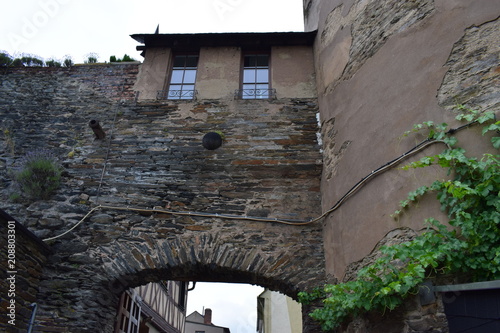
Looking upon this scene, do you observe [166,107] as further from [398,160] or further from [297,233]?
[398,160]

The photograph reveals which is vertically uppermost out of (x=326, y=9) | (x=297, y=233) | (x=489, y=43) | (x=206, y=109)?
(x=326, y=9)

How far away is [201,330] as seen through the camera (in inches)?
924

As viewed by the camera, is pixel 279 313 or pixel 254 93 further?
pixel 279 313

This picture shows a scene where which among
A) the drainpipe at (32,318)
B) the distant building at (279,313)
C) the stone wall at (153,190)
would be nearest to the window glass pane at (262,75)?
the stone wall at (153,190)

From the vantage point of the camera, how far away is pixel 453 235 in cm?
283

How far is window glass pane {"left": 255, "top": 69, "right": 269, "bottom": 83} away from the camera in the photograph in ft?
20.1

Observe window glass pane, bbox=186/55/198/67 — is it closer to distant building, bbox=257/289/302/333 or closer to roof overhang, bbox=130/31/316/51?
roof overhang, bbox=130/31/316/51

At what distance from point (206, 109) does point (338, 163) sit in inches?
82.5

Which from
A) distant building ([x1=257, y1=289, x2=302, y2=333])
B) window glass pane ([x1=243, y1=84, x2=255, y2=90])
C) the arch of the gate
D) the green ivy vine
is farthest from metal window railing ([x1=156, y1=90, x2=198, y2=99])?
distant building ([x1=257, y1=289, x2=302, y2=333])

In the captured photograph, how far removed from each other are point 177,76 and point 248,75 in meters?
1.09

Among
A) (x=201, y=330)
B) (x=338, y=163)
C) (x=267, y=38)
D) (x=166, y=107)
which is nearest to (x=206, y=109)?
(x=166, y=107)

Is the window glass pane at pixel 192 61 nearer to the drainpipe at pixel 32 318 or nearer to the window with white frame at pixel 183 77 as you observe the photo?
the window with white frame at pixel 183 77

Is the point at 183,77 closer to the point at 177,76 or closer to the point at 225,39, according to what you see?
the point at 177,76

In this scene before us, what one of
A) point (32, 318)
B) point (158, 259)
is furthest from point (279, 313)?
point (32, 318)
